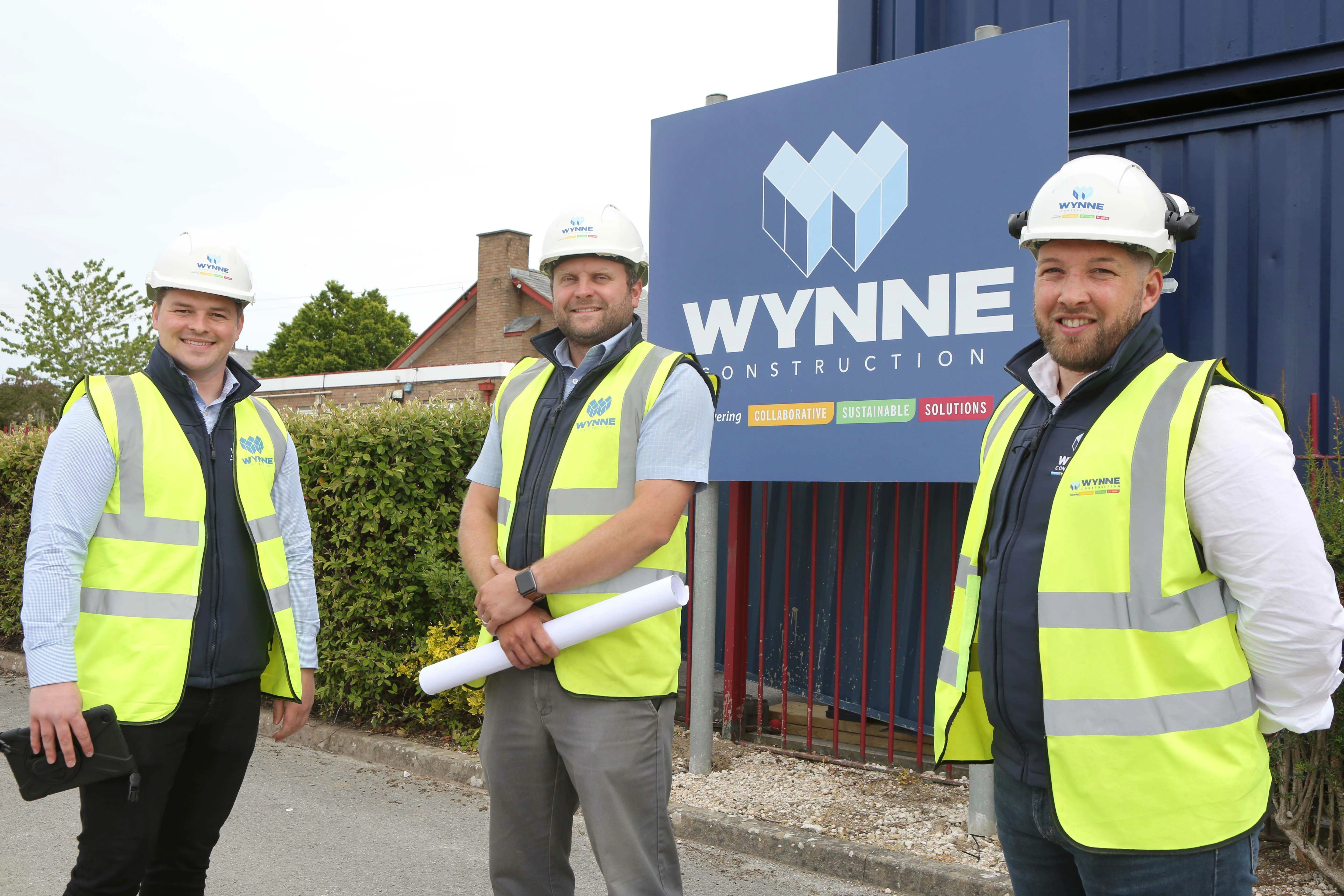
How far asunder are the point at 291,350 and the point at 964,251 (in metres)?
51.1

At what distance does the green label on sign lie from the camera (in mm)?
4500

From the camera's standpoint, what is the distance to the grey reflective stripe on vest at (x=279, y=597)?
2832 mm

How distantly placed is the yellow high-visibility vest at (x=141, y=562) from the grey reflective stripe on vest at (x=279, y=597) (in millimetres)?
219

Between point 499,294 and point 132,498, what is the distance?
37.8m

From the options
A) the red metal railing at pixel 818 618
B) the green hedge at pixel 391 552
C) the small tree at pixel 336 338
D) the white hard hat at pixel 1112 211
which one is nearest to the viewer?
the white hard hat at pixel 1112 211

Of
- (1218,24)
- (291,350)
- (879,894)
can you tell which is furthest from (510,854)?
(291,350)

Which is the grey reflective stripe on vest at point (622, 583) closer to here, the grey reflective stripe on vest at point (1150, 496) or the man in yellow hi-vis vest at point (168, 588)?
the man in yellow hi-vis vest at point (168, 588)

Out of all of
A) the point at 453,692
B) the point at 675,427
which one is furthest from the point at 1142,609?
the point at 453,692

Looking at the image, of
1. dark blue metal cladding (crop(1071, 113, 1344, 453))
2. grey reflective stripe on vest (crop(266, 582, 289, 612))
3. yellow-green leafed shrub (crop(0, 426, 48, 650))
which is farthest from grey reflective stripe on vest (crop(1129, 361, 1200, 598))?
yellow-green leafed shrub (crop(0, 426, 48, 650))

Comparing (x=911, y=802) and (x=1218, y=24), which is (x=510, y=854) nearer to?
(x=911, y=802)

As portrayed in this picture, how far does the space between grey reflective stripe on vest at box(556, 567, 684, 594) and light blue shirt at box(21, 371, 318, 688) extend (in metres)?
1.18

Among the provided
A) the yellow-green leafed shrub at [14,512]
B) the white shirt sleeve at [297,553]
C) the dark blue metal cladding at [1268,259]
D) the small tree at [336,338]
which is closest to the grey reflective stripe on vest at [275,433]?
the white shirt sleeve at [297,553]

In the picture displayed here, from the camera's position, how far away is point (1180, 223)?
6.84 feet

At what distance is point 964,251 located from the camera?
4352 millimetres
